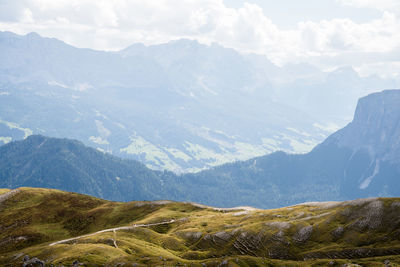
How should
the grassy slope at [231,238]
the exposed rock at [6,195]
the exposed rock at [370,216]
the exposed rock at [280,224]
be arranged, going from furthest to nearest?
the exposed rock at [6,195], the exposed rock at [280,224], the exposed rock at [370,216], the grassy slope at [231,238]

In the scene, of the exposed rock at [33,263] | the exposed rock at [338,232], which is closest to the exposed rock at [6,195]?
the exposed rock at [33,263]

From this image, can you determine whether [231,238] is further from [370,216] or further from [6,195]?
[6,195]

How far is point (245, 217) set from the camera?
399 feet

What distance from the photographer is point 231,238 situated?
101m

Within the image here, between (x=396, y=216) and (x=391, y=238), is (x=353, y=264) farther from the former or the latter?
(x=396, y=216)

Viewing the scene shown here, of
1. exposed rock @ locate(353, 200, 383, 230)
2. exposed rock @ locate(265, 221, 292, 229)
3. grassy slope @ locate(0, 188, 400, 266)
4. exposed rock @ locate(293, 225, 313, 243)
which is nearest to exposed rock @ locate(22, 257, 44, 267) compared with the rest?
grassy slope @ locate(0, 188, 400, 266)

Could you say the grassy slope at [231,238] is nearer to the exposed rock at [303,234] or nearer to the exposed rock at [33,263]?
the exposed rock at [303,234]

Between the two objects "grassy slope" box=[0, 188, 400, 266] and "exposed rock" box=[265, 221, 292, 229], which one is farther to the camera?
"exposed rock" box=[265, 221, 292, 229]

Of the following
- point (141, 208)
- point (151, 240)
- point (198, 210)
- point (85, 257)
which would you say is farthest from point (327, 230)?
point (141, 208)

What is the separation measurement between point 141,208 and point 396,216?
102 metres

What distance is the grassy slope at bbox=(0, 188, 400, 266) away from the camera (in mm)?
82375

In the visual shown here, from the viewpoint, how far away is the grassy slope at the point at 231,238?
82.4 meters

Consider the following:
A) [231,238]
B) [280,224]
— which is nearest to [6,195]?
[231,238]

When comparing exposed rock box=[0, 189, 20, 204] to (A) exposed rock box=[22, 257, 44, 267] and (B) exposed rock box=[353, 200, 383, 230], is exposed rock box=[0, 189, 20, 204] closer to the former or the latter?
(A) exposed rock box=[22, 257, 44, 267]
